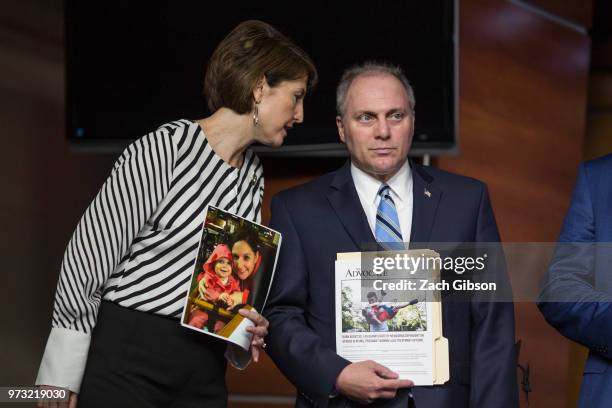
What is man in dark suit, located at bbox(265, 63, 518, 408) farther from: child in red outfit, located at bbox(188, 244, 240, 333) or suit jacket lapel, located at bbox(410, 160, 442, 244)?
child in red outfit, located at bbox(188, 244, 240, 333)

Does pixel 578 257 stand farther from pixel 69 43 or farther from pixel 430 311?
pixel 69 43

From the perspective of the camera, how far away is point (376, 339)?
2.40 m

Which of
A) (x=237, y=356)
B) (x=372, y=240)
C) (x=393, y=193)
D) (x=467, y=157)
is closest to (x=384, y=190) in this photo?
(x=393, y=193)

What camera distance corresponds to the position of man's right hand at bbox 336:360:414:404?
234 centimetres

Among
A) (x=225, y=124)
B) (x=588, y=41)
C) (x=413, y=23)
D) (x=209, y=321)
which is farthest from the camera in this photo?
(x=588, y=41)

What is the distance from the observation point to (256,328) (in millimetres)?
2438

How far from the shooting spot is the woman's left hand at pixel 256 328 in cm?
241

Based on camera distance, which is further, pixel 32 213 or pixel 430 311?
pixel 32 213

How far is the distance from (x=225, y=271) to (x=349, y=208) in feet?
1.47

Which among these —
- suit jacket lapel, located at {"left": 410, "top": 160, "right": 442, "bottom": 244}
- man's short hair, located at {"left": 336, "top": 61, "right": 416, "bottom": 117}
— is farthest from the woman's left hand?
man's short hair, located at {"left": 336, "top": 61, "right": 416, "bottom": 117}

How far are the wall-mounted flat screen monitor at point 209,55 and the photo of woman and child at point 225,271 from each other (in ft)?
4.75

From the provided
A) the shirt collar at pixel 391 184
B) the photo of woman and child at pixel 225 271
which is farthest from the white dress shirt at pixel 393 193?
the photo of woman and child at pixel 225 271

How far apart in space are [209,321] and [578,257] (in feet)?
3.35

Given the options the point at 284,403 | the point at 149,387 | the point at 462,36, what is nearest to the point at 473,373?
the point at 149,387
